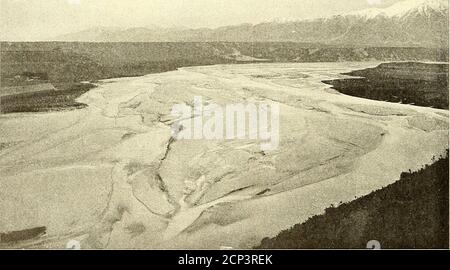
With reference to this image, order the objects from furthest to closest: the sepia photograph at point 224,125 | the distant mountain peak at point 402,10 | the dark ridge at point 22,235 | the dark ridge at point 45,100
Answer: the distant mountain peak at point 402,10 < the dark ridge at point 45,100 < the sepia photograph at point 224,125 < the dark ridge at point 22,235

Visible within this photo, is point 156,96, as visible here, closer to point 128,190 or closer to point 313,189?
point 128,190

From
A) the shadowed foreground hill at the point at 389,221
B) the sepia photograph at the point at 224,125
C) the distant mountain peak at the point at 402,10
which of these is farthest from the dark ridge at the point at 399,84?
the shadowed foreground hill at the point at 389,221

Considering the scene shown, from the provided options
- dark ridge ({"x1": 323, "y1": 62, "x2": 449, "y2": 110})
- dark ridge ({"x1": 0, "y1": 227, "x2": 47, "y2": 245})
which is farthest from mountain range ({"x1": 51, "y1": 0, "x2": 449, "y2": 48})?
dark ridge ({"x1": 0, "y1": 227, "x2": 47, "y2": 245})

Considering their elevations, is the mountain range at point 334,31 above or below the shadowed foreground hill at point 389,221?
above

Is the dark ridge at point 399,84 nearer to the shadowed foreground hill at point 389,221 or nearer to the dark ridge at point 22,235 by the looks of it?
the shadowed foreground hill at point 389,221

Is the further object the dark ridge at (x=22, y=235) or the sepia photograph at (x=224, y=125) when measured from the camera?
the sepia photograph at (x=224, y=125)

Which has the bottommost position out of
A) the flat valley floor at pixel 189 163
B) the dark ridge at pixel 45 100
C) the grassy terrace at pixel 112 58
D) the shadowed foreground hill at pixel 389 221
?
the shadowed foreground hill at pixel 389 221

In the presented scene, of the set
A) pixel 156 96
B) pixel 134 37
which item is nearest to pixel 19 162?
pixel 156 96

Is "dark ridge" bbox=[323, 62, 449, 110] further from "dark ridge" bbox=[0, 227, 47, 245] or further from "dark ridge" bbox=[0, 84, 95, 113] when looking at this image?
"dark ridge" bbox=[0, 227, 47, 245]

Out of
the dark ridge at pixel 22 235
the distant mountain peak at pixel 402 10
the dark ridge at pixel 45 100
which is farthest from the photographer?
the distant mountain peak at pixel 402 10
